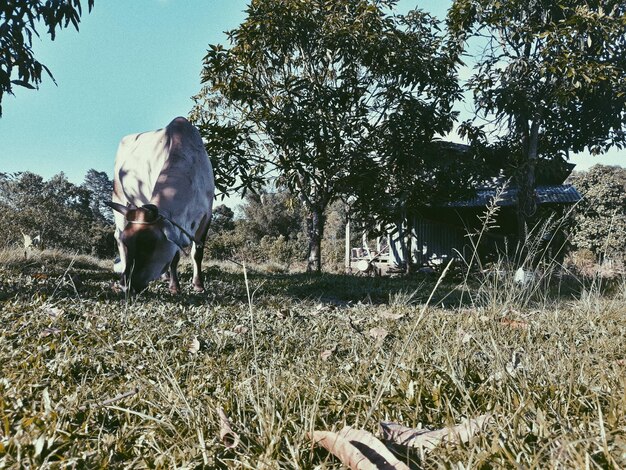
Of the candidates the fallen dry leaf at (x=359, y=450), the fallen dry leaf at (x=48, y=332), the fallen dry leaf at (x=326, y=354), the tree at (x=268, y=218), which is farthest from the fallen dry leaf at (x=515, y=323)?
the tree at (x=268, y=218)

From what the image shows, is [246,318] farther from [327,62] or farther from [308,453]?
[327,62]

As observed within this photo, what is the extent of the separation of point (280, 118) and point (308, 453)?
11.7 meters

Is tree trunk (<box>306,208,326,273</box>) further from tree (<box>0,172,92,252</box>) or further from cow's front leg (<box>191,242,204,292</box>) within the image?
tree (<box>0,172,92,252</box>)

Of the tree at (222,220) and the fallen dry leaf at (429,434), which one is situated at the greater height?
the tree at (222,220)

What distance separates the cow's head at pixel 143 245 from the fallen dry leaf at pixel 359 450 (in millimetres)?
3924

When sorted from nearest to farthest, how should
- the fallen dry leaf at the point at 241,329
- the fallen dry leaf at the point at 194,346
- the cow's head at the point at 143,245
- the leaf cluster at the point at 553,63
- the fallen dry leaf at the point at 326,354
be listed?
the fallen dry leaf at the point at 326,354
the fallen dry leaf at the point at 194,346
the fallen dry leaf at the point at 241,329
the cow's head at the point at 143,245
the leaf cluster at the point at 553,63

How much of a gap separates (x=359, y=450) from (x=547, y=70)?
1332 centimetres

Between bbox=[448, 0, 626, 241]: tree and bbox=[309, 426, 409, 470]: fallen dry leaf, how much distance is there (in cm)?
1238

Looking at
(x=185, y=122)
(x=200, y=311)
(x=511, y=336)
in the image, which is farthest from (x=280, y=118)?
(x=511, y=336)

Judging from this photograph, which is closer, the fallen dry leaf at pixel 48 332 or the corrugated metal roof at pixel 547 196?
the fallen dry leaf at pixel 48 332

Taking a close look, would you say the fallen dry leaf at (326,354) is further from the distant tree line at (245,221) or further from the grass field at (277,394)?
the distant tree line at (245,221)

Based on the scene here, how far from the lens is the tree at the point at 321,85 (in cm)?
1234

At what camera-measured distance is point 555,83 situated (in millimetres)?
12617

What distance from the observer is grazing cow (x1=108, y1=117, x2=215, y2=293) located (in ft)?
16.2
